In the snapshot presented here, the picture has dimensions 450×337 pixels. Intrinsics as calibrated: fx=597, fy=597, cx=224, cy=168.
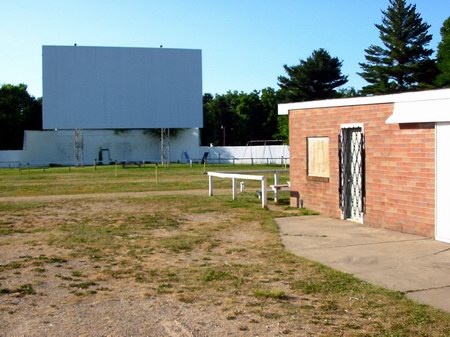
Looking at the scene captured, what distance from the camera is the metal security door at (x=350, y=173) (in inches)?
521

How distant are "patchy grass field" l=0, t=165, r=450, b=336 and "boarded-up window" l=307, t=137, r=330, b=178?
1883 millimetres

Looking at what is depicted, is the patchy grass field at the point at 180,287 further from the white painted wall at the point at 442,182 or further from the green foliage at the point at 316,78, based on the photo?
the green foliage at the point at 316,78

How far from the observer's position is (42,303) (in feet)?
22.8

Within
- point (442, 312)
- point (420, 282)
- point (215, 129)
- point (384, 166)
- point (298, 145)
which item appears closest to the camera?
point (442, 312)

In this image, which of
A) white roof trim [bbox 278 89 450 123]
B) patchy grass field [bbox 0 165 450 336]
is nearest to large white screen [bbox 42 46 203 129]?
patchy grass field [bbox 0 165 450 336]

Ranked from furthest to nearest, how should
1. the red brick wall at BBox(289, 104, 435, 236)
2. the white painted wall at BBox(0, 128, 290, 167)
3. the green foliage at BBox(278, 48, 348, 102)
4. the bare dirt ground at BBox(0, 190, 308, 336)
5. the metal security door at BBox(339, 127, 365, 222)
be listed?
the green foliage at BBox(278, 48, 348, 102)
the white painted wall at BBox(0, 128, 290, 167)
the metal security door at BBox(339, 127, 365, 222)
the red brick wall at BBox(289, 104, 435, 236)
the bare dirt ground at BBox(0, 190, 308, 336)

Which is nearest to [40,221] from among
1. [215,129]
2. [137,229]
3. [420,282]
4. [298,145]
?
[137,229]

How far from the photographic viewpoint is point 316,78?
70.9m

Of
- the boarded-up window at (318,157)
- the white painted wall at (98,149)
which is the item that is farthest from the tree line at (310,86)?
the boarded-up window at (318,157)

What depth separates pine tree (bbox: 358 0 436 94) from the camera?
58062 millimetres

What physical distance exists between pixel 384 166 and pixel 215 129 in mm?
76850

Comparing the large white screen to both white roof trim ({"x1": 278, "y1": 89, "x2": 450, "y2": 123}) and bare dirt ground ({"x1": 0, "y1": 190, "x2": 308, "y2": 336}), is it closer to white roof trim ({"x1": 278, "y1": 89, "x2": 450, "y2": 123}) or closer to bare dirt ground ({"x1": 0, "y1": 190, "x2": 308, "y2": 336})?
bare dirt ground ({"x1": 0, "y1": 190, "x2": 308, "y2": 336})

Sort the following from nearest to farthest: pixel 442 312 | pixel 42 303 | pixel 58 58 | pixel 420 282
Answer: pixel 442 312 < pixel 42 303 < pixel 420 282 < pixel 58 58

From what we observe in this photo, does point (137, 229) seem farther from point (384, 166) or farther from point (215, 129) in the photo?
point (215, 129)
